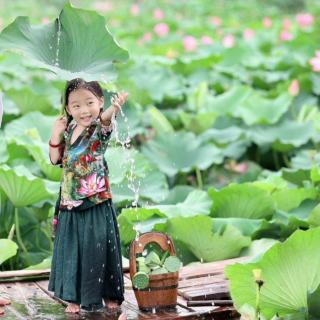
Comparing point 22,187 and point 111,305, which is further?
point 22,187

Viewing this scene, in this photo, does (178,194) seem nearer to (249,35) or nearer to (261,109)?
(261,109)

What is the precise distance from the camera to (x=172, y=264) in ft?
10.2

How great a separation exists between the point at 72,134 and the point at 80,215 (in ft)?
0.84

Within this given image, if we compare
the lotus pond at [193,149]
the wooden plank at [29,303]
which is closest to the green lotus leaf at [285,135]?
the lotus pond at [193,149]

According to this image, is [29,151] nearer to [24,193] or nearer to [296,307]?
[24,193]

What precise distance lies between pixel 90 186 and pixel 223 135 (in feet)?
9.12

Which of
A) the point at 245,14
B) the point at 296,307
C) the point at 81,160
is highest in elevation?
the point at 245,14

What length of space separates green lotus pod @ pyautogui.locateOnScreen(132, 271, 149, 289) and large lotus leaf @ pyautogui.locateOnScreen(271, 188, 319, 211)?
129 cm

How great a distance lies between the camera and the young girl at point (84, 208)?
120 inches

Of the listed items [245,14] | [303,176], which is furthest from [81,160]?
[245,14]

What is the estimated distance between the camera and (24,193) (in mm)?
3803

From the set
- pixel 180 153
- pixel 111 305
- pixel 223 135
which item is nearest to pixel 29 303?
pixel 111 305

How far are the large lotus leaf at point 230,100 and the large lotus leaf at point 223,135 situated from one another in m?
0.40

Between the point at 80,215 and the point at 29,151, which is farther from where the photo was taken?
the point at 29,151
